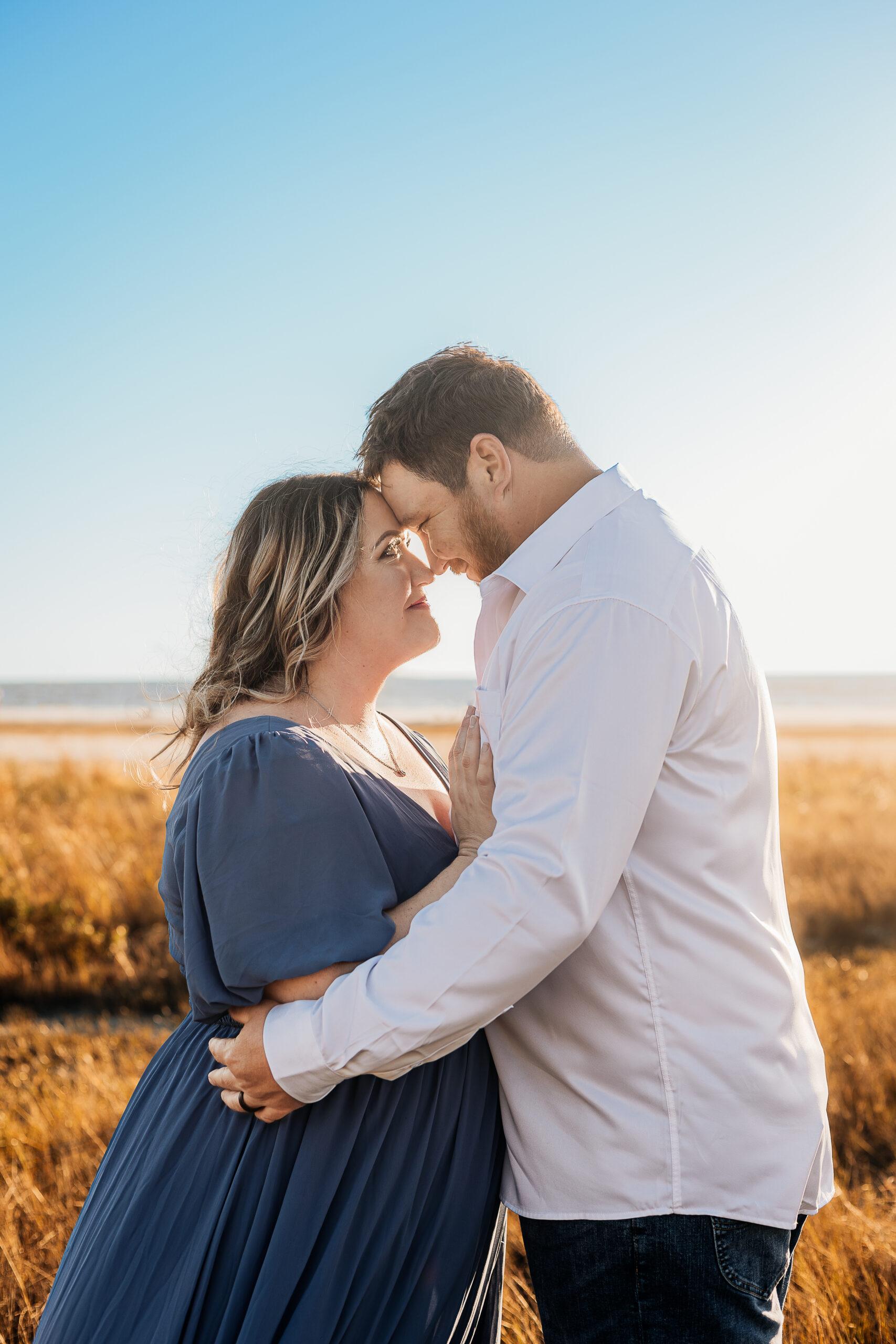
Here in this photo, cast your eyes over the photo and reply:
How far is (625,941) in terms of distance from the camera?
5.16 feet

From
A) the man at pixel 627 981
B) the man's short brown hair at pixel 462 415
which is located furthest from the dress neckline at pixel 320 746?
the man's short brown hair at pixel 462 415

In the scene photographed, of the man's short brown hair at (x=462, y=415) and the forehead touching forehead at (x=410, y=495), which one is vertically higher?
the man's short brown hair at (x=462, y=415)

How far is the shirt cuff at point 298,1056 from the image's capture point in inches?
60.5

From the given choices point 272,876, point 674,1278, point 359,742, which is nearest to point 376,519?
point 359,742

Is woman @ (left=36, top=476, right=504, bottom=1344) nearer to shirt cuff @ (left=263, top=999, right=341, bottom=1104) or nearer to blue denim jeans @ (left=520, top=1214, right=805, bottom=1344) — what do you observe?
shirt cuff @ (left=263, top=999, right=341, bottom=1104)

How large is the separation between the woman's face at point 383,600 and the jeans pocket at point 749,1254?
1372 millimetres

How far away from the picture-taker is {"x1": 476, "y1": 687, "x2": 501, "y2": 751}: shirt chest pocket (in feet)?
5.83

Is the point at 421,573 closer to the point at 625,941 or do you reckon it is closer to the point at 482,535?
the point at 482,535

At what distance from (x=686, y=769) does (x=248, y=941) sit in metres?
0.84

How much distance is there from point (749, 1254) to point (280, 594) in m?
1.59

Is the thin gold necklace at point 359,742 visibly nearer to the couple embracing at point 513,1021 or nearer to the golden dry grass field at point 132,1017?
the couple embracing at point 513,1021

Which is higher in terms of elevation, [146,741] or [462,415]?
[462,415]

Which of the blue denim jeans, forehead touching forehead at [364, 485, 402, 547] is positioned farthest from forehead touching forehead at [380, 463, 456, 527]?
the blue denim jeans

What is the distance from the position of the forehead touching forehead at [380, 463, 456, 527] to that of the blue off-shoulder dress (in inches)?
26.1
